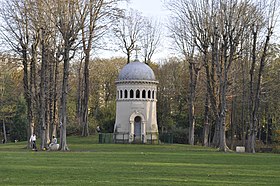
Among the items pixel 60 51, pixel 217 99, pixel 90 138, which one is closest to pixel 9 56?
pixel 60 51

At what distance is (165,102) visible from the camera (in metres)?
75.1

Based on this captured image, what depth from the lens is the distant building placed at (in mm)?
58781

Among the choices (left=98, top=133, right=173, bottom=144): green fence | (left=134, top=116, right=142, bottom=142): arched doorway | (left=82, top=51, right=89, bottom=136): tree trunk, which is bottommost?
(left=98, top=133, right=173, bottom=144): green fence

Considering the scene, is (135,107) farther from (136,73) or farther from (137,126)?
(136,73)

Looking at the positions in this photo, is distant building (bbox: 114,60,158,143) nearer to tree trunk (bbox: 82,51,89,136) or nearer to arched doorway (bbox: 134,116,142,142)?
arched doorway (bbox: 134,116,142,142)

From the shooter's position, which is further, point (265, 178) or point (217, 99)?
Result: point (217, 99)

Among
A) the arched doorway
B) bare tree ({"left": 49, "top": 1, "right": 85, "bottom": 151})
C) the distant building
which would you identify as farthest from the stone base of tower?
bare tree ({"left": 49, "top": 1, "right": 85, "bottom": 151})

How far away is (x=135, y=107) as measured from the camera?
58.8m

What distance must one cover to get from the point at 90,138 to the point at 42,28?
67.2 feet

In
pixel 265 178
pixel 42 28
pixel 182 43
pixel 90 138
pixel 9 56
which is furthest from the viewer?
pixel 90 138

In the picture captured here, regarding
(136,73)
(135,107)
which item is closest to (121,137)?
(135,107)

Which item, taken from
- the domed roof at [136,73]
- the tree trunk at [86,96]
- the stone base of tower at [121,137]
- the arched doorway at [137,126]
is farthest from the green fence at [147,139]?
the domed roof at [136,73]

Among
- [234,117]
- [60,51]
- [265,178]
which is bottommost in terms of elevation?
[265,178]

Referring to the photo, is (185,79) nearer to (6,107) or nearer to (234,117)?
(234,117)
